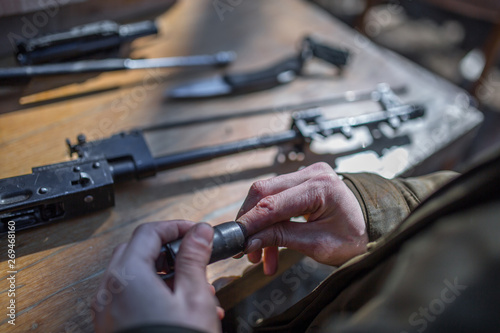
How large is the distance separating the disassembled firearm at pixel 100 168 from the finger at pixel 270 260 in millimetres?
228

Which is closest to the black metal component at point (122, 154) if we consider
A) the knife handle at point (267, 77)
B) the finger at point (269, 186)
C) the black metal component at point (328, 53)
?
the finger at point (269, 186)

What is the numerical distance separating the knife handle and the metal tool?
9 cm

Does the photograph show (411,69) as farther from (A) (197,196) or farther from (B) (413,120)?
(A) (197,196)

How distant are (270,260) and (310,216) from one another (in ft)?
0.31

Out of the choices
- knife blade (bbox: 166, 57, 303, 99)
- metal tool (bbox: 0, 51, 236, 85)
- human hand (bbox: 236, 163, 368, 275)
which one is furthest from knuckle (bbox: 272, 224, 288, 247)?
metal tool (bbox: 0, 51, 236, 85)

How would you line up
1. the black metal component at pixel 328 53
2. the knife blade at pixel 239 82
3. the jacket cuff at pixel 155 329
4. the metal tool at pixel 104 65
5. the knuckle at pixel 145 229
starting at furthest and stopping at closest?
the black metal component at pixel 328 53 < the knife blade at pixel 239 82 < the metal tool at pixel 104 65 < the knuckle at pixel 145 229 < the jacket cuff at pixel 155 329

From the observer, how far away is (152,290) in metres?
0.39

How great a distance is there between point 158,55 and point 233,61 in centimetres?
20

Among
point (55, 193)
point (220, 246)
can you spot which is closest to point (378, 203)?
point (220, 246)

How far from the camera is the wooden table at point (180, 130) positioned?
59 cm

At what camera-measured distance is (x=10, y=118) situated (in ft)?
2.67

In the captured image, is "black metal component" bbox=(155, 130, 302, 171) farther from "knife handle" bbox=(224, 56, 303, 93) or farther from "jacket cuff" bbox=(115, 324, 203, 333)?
"jacket cuff" bbox=(115, 324, 203, 333)

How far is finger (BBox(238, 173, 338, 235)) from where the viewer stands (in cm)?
54

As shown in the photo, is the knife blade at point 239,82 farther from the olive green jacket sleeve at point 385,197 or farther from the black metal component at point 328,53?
the olive green jacket sleeve at point 385,197
